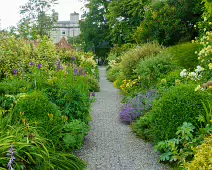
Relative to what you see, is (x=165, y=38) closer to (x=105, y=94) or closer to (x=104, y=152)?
(x=105, y=94)

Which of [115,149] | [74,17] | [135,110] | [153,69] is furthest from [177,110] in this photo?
[74,17]

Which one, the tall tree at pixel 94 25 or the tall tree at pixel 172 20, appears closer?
the tall tree at pixel 172 20

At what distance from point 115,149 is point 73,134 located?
68cm

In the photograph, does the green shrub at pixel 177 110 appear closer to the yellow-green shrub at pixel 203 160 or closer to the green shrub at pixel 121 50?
the yellow-green shrub at pixel 203 160

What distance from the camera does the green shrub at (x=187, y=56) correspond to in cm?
909

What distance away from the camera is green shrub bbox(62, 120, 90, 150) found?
12.7ft

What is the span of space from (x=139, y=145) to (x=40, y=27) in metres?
28.1

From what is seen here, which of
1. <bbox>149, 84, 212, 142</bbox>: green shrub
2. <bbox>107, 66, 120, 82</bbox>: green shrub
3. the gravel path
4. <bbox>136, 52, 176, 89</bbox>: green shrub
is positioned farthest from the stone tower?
<bbox>149, 84, 212, 142</bbox>: green shrub

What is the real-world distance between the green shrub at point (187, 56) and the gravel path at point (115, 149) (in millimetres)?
4114

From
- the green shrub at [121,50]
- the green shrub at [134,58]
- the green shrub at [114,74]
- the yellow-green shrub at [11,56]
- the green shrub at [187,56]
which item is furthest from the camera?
the green shrub at [121,50]

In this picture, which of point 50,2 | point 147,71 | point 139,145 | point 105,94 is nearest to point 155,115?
point 139,145


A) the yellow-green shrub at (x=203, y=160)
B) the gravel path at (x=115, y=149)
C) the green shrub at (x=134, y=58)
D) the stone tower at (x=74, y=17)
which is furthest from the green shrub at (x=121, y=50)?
the stone tower at (x=74, y=17)

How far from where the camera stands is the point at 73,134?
394 centimetres

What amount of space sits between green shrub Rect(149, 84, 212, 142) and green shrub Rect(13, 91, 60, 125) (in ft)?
4.67
